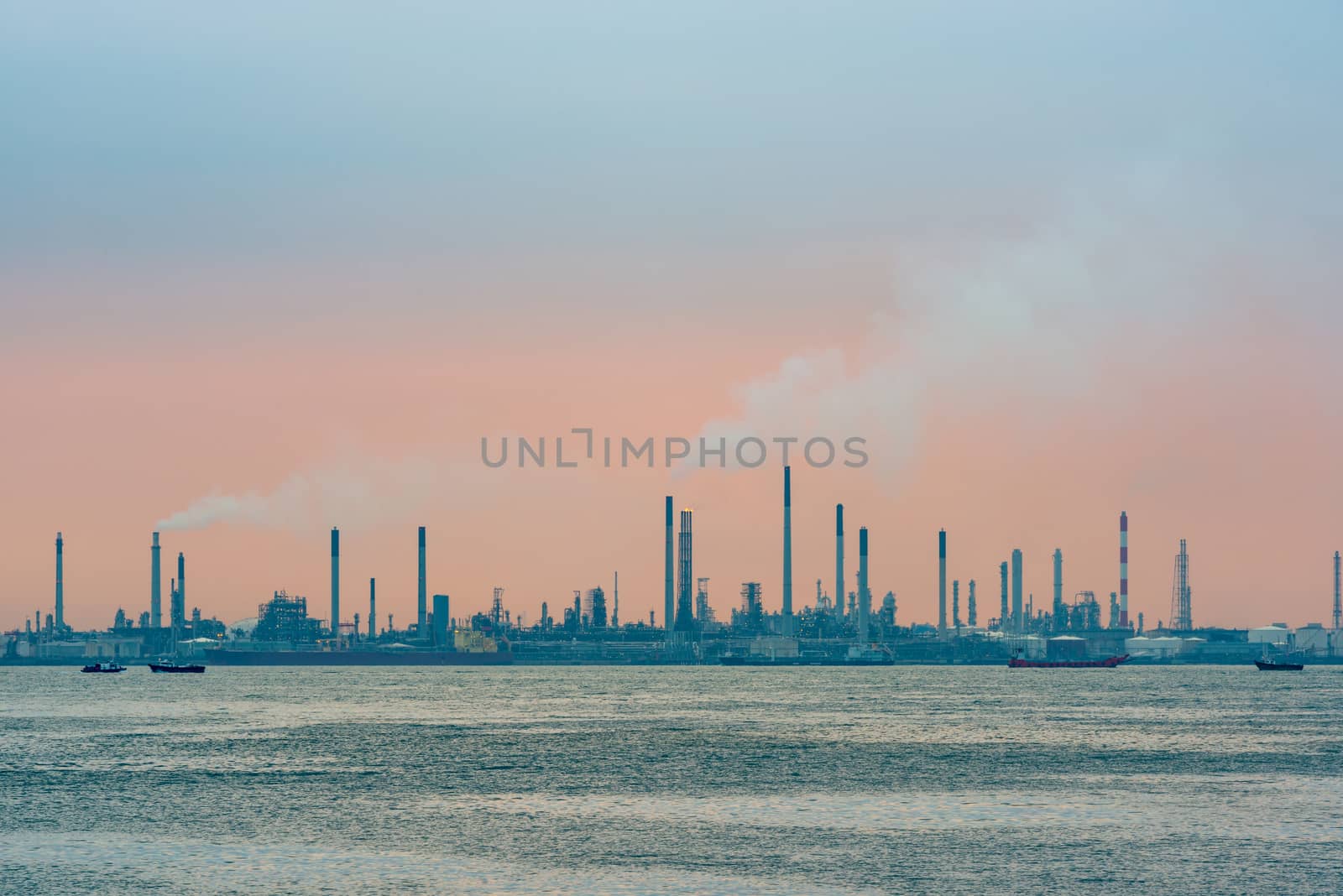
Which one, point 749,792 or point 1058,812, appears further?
point 749,792

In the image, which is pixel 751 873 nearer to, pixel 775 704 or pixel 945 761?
pixel 945 761

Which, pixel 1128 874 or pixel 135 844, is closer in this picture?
pixel 1128 874

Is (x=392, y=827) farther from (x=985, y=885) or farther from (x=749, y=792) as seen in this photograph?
(x=985, y=885)

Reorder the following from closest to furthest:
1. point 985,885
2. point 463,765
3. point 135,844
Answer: point 985,885 < point 135,844 < point 463,765

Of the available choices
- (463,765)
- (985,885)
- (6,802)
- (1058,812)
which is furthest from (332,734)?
(985,885)

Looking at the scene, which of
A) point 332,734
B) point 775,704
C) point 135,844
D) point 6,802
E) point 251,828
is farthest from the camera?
point 775,704

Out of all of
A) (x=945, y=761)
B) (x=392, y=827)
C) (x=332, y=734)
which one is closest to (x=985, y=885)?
(x=392, y=827)
